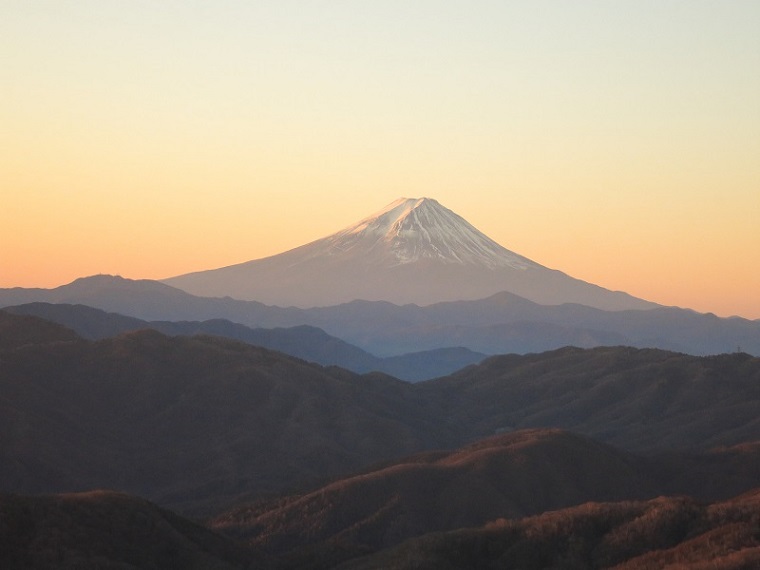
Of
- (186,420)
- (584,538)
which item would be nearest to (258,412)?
(186,420)

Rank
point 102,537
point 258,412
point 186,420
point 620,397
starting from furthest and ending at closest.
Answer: point 620,397
point 258,412
point 186,420
point 102,537

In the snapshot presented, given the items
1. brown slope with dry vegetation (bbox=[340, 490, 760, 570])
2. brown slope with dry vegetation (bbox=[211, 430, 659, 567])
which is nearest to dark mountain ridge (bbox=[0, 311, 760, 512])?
brown slope with dry vegetation (bbox=[211, 430, 659, 567])

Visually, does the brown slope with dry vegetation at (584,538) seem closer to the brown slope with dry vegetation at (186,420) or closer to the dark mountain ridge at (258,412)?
the dark mountain ridge at (258,412)

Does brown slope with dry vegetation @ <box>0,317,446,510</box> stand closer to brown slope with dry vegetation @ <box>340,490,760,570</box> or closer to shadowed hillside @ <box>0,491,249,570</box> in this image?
shadowed hillside @ <box>0,491,249,570</box>

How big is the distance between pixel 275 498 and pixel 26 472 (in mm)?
22281

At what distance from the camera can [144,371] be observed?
4257 inches

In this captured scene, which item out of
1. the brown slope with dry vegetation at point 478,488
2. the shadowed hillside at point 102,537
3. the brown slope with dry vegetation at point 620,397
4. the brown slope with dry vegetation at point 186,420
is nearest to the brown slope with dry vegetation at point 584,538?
the shadowed hillside at point 102,537

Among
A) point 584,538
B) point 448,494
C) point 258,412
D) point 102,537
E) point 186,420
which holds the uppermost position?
point 186,420

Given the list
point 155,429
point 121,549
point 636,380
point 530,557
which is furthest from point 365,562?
point 636,380

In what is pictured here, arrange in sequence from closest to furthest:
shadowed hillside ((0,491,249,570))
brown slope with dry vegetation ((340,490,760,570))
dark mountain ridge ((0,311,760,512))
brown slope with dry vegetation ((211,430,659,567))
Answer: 1. shadowed hillside ((0,491,249,570))
2. brown slope with dry vegetation ((340,490,760,570))
3. brown slope with dry vegetation ((211,430,659,567))
4. dark mountain ridge ((0,311,760,512))

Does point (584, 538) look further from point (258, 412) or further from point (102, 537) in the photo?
point (258, 412)

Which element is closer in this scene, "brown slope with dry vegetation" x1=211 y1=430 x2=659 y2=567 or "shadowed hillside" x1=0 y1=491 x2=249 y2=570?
"shadowed hillside" x1=0 y1=491 x2=249 y2=570

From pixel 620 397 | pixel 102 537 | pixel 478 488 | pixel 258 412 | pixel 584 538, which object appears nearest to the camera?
pixel 102 537

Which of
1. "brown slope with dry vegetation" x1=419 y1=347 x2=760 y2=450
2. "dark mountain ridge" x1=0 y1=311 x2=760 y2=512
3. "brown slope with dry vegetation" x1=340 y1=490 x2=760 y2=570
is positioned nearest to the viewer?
"brown slope with dry vegetation" x1=340 y1=490 x2=760 y2=570
